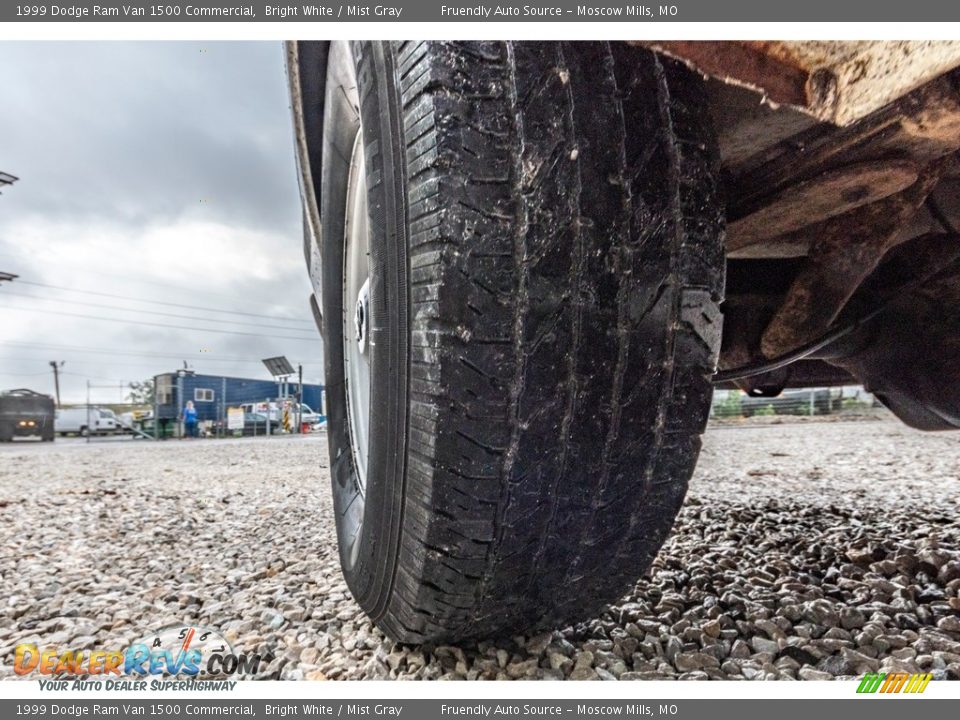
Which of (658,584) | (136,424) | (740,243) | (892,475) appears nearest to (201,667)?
(658,584)

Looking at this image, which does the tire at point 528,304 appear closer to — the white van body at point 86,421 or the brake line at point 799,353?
the brake line at point 799,353

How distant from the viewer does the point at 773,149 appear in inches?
32.2

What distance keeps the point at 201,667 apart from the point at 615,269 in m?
0.88

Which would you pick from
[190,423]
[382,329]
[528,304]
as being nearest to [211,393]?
[190,423]

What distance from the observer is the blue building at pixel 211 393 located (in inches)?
598

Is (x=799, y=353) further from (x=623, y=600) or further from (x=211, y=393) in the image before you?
(x=211, y=393)

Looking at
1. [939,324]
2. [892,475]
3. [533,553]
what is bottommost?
[892,475]

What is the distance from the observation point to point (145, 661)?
3.17 feet

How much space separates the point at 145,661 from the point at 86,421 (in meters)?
16.7

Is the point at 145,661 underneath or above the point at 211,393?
underneath

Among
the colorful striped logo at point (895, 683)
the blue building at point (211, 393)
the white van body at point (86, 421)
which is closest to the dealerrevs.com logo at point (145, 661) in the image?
the colorful striped logo at point (895, 683)

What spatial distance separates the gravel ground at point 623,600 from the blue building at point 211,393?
37.7 ft

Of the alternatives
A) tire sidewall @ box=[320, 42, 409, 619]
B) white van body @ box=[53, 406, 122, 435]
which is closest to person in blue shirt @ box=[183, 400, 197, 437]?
white van body @ box=[53, 406, 122, 435]

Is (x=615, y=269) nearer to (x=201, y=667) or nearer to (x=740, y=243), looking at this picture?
(x=740, y=243)
